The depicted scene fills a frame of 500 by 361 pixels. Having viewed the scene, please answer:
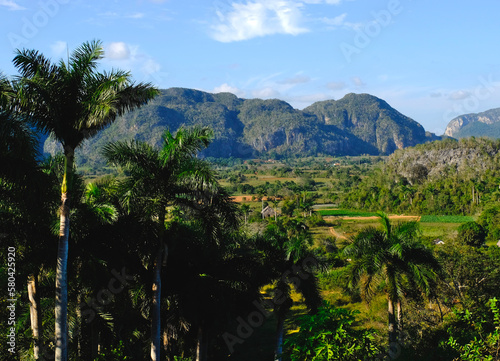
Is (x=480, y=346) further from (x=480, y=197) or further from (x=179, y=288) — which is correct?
(x=480, y=197)

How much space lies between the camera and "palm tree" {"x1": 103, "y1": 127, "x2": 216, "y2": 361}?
25.4ft

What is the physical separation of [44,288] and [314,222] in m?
43.7

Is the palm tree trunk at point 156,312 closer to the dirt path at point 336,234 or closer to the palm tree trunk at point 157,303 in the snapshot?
the palm tree trunk at point 157,303

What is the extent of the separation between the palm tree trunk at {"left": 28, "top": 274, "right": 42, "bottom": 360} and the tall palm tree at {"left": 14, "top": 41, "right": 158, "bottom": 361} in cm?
193

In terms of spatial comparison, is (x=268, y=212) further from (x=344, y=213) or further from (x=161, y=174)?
(x=161, y=174)

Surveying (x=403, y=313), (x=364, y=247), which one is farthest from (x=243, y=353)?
(x=364, y=247)

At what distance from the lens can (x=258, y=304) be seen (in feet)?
41.9

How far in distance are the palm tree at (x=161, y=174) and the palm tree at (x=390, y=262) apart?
596 centimetres

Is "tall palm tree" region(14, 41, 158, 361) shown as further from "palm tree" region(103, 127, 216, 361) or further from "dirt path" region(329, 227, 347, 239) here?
"dirt path" region(329, 227, 347, 239)

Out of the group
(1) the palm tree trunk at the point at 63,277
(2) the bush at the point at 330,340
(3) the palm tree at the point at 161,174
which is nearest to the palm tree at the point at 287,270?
(3) the palm tree at the point at 161,174

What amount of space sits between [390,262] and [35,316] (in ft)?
29.9

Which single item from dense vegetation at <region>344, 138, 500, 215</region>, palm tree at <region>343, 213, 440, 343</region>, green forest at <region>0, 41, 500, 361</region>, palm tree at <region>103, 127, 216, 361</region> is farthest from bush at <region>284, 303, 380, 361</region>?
dense vegetation at <region>344, 138, 500, 215</region>

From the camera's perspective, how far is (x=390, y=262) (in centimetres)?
1189

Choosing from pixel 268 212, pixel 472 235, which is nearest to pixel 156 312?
pixel 472 235
